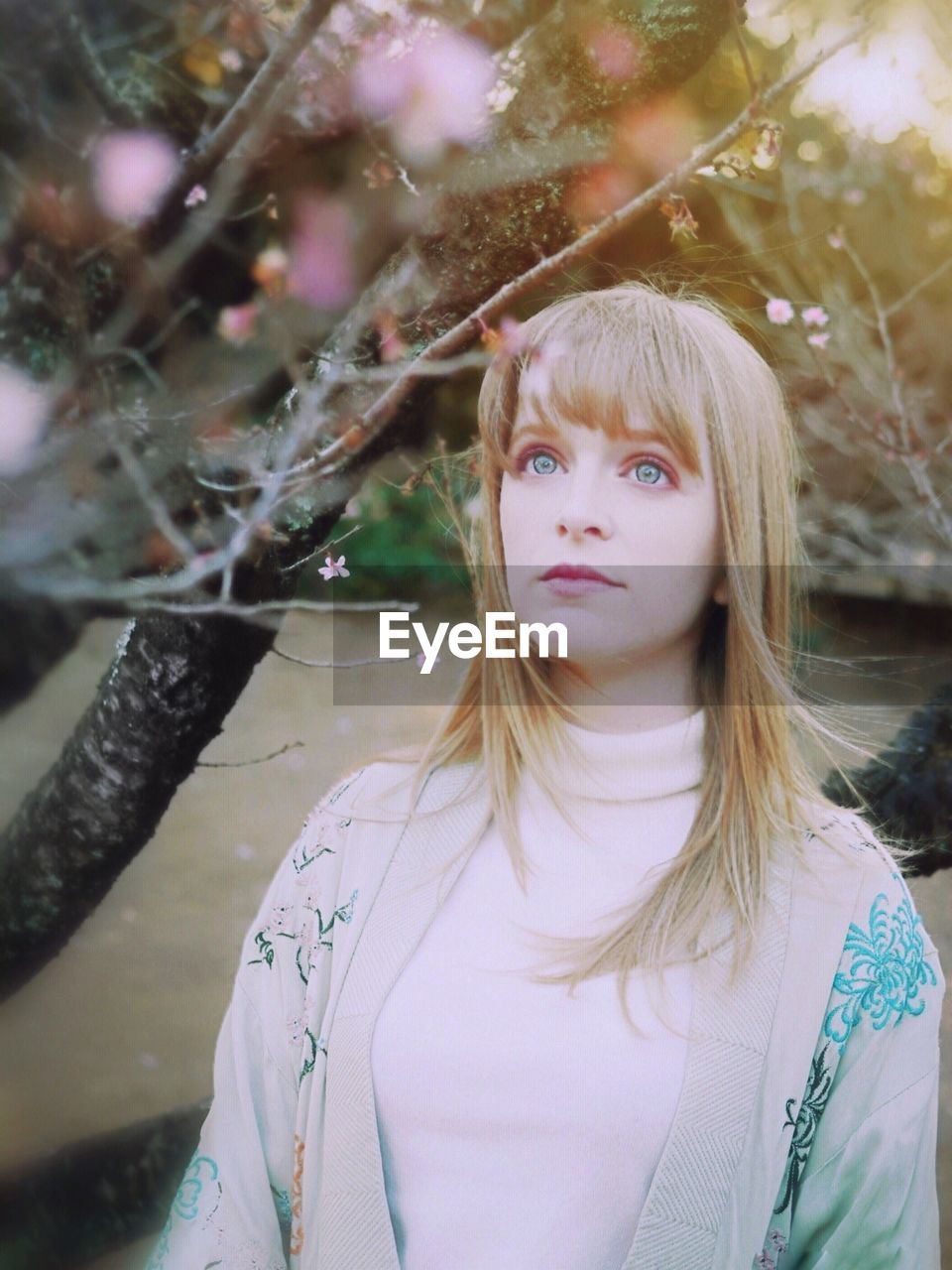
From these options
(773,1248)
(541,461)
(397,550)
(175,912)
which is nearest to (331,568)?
(397,550)

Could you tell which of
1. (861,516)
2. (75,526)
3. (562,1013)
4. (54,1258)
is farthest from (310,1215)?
(861,516)

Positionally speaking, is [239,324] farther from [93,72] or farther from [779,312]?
[779,312]

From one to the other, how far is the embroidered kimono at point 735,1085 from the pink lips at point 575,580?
25 cm

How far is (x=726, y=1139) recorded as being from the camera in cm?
92

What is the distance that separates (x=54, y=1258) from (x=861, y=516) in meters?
1.43

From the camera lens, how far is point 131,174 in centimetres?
124

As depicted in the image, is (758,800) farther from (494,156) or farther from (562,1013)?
(494,156)

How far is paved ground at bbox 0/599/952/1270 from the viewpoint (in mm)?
1348

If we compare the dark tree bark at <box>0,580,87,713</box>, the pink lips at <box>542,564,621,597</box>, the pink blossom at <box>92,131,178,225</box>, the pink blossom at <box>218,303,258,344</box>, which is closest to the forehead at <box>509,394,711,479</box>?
the pink lips at <box>542,564,621,597</box>

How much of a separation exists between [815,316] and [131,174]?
843mm

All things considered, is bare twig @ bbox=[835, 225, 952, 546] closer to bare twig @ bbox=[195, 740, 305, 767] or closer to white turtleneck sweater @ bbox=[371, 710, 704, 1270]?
white turtleneck sweater @ bbox=[371, 710, 704, 1270]

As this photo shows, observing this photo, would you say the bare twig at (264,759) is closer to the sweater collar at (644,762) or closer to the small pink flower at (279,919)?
the small pink flower at (279,919)

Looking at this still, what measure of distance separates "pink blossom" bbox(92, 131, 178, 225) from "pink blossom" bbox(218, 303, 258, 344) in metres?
0.15

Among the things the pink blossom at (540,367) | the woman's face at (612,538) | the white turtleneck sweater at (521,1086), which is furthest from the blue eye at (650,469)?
the white turtleneck sweater at (521,1086)
